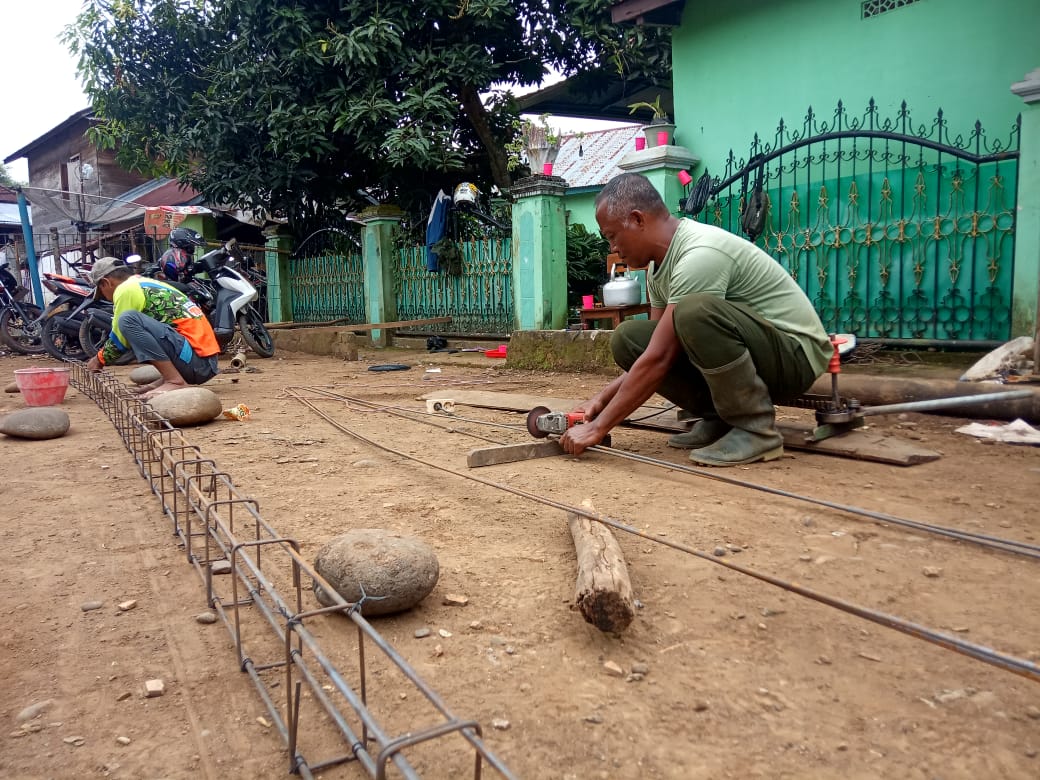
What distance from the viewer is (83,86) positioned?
11.8m

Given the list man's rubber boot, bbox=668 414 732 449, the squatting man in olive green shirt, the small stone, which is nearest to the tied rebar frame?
the small stone

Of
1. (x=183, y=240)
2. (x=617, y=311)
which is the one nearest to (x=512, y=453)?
(x=617, y=311)

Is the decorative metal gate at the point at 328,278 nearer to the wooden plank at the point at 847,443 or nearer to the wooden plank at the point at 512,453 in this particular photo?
the wooden plank at the point at 847,443

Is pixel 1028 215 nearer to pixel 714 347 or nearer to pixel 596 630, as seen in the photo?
pixel 714 347

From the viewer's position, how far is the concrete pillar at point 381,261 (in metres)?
10.3

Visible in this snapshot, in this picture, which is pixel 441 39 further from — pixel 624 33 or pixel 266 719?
pixel 266 719

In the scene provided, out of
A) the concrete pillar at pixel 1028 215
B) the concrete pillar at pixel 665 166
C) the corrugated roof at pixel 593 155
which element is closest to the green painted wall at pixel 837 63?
the concrete pillar at pixel 665 166

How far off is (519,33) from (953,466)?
916 cm

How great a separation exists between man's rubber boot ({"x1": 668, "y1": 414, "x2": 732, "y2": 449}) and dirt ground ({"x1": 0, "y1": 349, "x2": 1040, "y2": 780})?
0.27 metres

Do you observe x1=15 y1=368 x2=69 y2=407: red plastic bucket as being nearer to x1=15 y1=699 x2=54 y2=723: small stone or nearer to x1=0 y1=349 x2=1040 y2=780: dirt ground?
x1=0 y1=349 x2=1040 y2=780: dirt ground

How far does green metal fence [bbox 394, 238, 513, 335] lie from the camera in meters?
8.57

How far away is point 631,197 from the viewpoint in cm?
305

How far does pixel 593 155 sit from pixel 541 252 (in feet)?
44.8

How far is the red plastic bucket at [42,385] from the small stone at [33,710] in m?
4.27
